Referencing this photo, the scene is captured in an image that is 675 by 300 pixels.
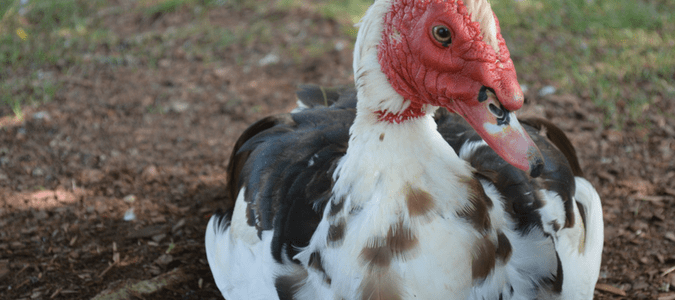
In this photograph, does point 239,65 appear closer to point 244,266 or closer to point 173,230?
point 173,230

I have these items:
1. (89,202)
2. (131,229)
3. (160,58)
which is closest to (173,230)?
(131,229)

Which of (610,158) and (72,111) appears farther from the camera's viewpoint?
(72,111)

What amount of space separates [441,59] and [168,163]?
2762mm

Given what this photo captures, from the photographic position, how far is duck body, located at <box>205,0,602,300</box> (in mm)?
1687

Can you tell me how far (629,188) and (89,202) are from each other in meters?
3.42

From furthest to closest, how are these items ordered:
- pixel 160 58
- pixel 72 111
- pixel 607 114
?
pixel 160 58 < pixel 72 111 < pixel 607 114

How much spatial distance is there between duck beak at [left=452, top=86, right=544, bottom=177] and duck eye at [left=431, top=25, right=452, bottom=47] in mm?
178

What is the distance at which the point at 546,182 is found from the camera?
2307 millimetres

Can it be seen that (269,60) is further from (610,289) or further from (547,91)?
(610,289)

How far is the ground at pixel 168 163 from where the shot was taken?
296 centimetres

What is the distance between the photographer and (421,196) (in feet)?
6.08

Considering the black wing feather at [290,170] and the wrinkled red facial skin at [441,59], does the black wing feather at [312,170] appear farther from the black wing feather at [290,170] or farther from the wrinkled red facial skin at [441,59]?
the wrinkled red facial skin at [441,59]

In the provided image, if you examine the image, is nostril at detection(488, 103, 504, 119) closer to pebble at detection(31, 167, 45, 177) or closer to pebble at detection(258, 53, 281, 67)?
pebble at detection(31, 167, 45, 177)

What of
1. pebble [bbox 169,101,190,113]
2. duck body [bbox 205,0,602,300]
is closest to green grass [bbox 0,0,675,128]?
Answer: pebble [bbox 169,101,190,113]
